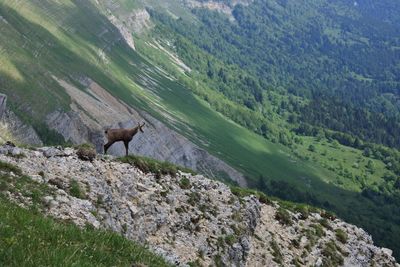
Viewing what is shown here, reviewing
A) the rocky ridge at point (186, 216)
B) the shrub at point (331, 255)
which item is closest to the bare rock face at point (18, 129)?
the rocky ridge at point (186, 216)

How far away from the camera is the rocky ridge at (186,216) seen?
35062 mm

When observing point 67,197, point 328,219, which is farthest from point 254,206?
point 67,197

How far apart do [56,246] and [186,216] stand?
3089 centimetres

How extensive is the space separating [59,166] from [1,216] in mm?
20576

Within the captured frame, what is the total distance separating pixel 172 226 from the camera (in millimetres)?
45031

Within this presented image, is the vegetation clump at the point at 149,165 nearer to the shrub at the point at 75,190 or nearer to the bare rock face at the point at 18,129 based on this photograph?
the shrub at the point at 75,190

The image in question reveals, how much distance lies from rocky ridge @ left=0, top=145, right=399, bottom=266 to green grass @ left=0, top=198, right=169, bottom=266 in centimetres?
979

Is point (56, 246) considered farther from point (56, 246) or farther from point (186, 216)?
point (186, 216)

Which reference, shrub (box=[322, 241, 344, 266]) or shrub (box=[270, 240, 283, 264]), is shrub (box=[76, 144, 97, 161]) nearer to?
shrub (box=[270, 240, 283, 264])

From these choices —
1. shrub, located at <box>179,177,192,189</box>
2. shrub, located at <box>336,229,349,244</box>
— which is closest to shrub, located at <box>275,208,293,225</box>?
shrub, located at <box>336,229,349,244</box>

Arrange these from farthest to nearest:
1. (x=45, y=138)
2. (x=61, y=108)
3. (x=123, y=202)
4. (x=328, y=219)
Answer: (x=61, y=108) → (x=45, y=138) → (x=328, y=219) → (x=123, y=202)

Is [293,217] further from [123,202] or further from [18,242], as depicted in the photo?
[18,242]

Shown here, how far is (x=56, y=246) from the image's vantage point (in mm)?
16391

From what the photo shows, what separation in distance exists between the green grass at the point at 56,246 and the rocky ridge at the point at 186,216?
32.1ft
